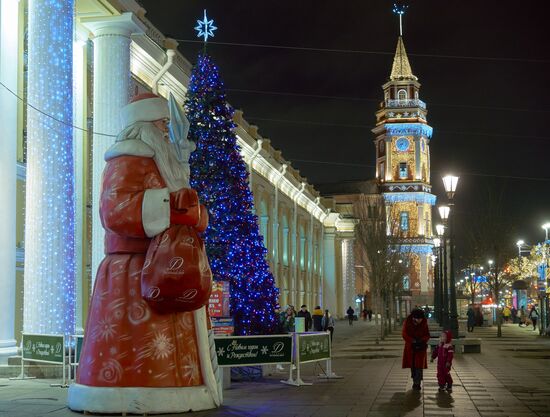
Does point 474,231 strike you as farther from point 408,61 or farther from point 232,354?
point 408,61

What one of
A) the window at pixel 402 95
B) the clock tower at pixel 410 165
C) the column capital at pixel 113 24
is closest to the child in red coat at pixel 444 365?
the column capital at pixel 113 24

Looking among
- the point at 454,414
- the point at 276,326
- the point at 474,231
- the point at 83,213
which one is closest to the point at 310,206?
the point at 474,231

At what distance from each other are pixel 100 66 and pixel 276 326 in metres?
8.63

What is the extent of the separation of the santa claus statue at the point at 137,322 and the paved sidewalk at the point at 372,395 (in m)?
0.53

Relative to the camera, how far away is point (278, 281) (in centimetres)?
5503

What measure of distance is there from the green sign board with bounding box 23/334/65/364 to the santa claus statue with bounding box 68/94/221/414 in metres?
5.27

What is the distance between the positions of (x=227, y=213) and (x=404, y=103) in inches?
3913

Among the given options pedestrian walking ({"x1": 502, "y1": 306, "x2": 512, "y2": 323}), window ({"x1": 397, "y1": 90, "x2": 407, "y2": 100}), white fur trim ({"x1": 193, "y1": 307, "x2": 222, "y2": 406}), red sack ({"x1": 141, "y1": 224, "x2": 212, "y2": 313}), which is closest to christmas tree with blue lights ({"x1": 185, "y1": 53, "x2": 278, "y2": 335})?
white fur trim ({"x1": 193, "y1": 307, "x2": 222, "y2": 406})

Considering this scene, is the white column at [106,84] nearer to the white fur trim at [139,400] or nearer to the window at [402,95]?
the white fur trim at [139,400]

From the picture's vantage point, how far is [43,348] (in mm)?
16484

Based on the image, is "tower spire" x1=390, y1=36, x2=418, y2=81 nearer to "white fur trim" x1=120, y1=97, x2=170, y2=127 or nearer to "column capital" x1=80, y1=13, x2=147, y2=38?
"column capital" x1=80, y1=13, x2=147, y2=38

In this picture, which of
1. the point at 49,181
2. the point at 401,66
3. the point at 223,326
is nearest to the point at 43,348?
the point at 223,326

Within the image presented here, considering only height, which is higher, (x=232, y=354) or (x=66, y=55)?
(x=66, y=55)

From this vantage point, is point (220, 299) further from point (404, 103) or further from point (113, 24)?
point (404, 103)
